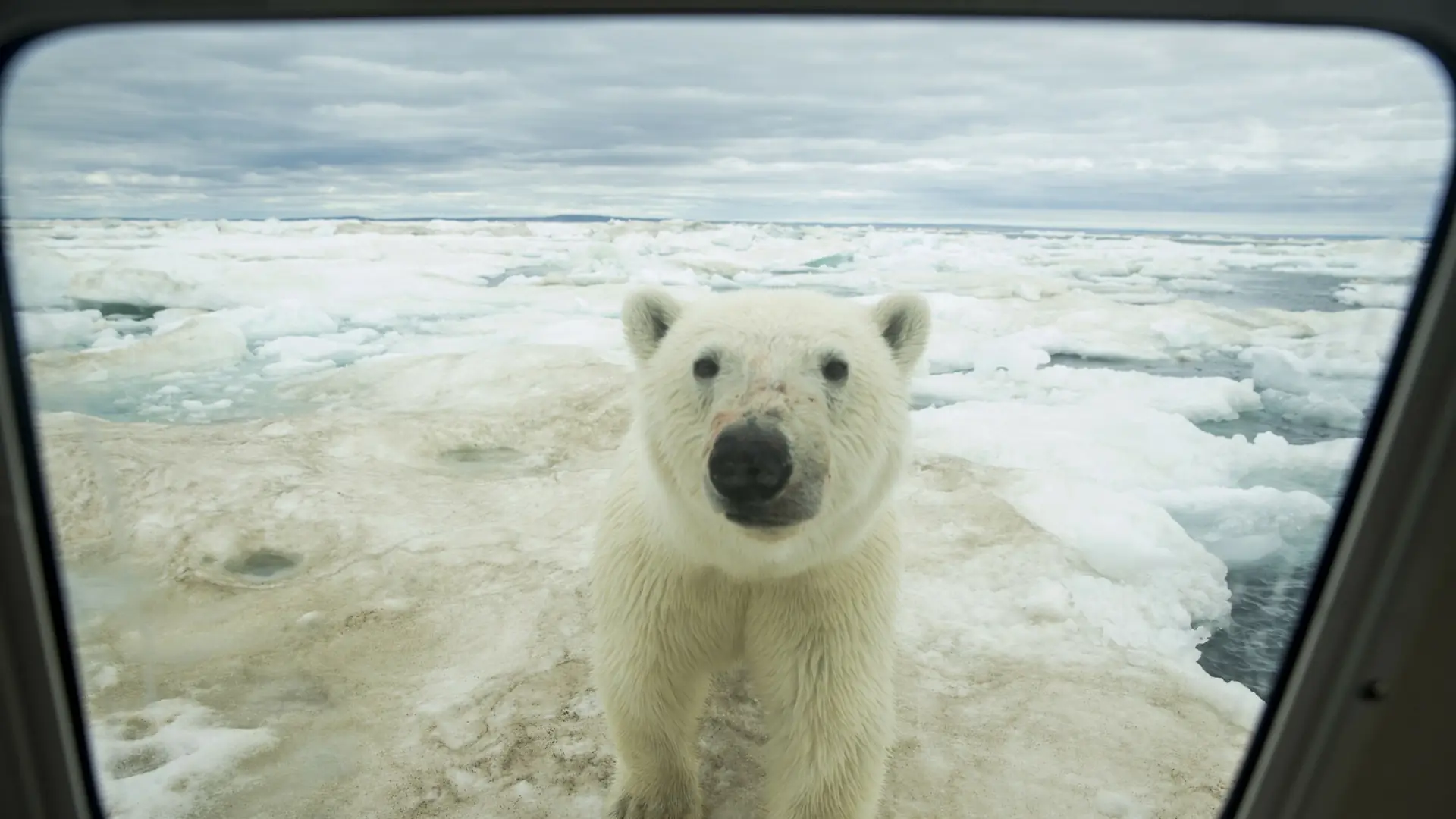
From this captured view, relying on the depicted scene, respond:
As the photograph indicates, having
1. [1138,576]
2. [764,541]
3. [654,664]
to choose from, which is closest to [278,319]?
[654,664]

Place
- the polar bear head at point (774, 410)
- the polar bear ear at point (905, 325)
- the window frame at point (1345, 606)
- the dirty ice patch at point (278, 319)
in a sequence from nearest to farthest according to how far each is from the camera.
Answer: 1. the window frame at point (1345, 606)
2. the polar bear head at point (774, 410)
3. the polar bear ear at point (905, 325)
4. the dirty ice patch at point (278, 319)

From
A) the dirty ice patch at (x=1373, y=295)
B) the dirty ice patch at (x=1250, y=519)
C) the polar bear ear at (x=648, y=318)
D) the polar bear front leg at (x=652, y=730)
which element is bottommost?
the polar bear front leg at (x=652, y=730)

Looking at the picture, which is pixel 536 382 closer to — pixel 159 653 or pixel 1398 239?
pixel 159 653

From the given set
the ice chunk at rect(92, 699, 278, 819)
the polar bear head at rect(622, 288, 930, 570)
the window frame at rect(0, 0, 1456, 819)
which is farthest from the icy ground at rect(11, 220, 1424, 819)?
the polar bear head at rect(622, 288, 930, 570)

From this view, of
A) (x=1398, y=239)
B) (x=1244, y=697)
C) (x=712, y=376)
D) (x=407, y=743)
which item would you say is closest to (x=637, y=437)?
(x=712, y=376)

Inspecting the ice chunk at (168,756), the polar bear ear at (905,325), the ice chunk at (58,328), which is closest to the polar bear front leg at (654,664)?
the polar bear ear at (905,325)

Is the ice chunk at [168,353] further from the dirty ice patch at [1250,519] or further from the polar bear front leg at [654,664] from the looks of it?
the dirty ice patch at [1250,519]

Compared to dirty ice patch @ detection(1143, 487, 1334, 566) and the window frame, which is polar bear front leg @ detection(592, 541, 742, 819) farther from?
dirty ice patch @ detection(1143, 487, 1334, 566)
